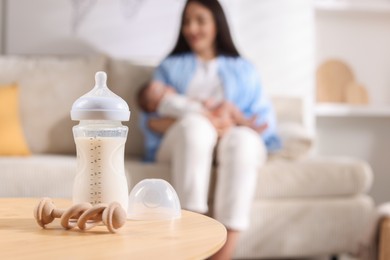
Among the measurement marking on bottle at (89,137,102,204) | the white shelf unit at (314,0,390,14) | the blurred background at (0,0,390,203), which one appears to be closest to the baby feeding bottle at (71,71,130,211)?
the measurement marking on bottle at (89,137,102,204)

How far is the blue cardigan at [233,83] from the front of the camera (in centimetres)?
243

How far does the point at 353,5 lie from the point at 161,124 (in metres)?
1.54

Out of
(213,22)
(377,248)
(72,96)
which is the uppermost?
(213,22)

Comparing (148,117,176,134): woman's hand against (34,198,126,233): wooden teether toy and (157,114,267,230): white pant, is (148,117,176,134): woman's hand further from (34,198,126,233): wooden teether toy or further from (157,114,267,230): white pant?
(34,198,126,233): wooden teether toy

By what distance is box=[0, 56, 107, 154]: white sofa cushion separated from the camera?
262 centimetres

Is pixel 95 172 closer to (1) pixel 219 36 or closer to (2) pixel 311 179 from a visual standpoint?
(2) pixel 311 179

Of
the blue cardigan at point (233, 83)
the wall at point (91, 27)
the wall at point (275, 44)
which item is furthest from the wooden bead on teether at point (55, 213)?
the wall at point (275, 44)

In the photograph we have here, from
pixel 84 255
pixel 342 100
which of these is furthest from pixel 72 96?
pixel 84 255

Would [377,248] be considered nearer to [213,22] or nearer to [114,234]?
[114,234]

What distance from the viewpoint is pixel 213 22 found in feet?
8.41

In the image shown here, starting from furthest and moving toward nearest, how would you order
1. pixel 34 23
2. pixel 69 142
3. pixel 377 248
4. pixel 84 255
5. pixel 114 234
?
pixel 34 23 < pixel 69 142 < pixel 377 248 < pixel 114 234 < pixel 84 255

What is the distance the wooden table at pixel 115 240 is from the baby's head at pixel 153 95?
4.53 ft

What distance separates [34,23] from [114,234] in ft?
7.92

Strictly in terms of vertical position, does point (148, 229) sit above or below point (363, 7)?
below
